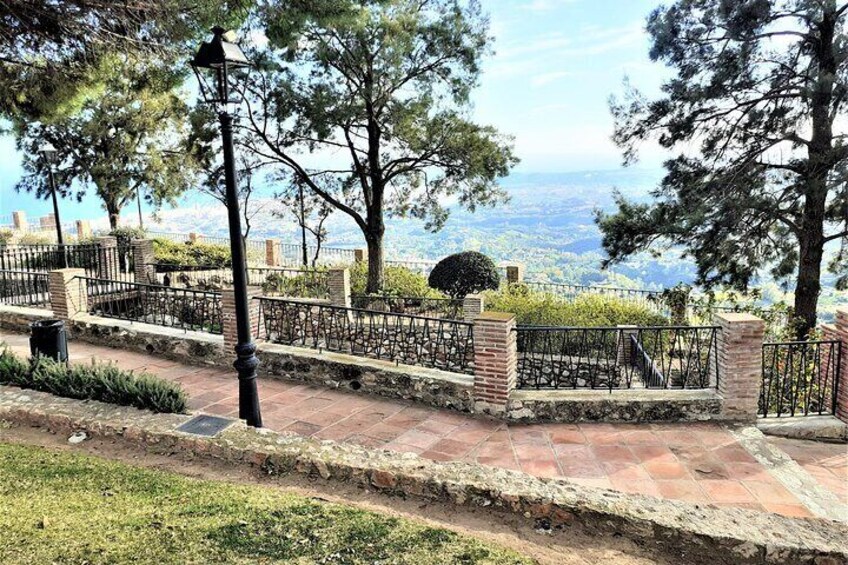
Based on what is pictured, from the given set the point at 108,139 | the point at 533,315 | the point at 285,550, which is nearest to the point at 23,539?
the point at 285,550

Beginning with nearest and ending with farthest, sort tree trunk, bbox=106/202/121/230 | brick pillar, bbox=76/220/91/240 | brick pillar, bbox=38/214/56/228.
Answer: tree trunk, bbox=106/202/121/230
brick pillar, bbox=76/220/91/240
brick pillar, bbox=38/214/56/228

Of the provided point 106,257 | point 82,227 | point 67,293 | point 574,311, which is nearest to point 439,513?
point 67,293

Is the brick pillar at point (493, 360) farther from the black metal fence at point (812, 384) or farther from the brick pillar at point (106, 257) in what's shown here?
the brick pillar at point (106, 257)

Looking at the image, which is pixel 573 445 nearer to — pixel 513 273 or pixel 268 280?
pixel 513 273

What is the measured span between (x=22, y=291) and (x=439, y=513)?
11407 millimetres

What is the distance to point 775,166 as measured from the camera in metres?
11.8

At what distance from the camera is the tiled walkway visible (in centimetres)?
464

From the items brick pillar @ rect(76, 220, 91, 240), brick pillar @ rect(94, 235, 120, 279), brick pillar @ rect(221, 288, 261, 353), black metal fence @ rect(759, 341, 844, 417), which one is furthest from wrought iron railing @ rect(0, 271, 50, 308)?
brick pillar @ rect(76, 220, 91, 240)

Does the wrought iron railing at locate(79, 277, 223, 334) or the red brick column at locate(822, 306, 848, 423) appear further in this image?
the wrought iron railing at locate(79, 277, 223, 334)

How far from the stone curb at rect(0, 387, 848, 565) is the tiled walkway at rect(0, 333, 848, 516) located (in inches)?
44.9

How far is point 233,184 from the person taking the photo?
4.95 meters

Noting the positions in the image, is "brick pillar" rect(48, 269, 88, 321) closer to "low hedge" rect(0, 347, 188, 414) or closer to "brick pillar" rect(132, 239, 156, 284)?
"low hedge" rect(0, 347, 188, 414)

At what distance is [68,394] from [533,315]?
9134 millimetres

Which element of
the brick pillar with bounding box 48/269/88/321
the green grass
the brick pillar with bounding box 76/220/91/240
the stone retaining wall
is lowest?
the stone retaining wall
